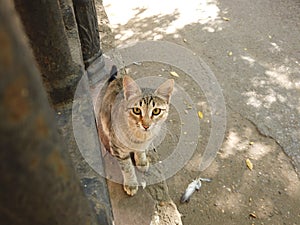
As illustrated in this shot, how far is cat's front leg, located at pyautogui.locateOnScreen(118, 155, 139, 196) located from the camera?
7.54 ft

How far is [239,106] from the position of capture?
396cm

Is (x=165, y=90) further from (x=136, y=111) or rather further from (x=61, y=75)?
(x=61, y=75)

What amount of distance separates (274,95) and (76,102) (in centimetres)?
298

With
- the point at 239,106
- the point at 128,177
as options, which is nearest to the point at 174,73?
the point at 239,106

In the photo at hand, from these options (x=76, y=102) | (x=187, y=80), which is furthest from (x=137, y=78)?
(x=76, y=102)

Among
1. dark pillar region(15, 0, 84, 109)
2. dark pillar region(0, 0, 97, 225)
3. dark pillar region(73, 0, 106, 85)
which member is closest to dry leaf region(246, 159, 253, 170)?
dark pillar region(73, 0, 106, 85)

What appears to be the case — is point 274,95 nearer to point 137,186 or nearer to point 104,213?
point 137,186

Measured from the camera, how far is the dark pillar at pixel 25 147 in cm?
29

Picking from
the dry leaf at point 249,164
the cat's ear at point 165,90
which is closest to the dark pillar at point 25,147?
the cat's ear at point 165,90

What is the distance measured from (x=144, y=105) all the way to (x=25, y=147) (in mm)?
2113

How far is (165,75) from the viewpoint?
4492mm

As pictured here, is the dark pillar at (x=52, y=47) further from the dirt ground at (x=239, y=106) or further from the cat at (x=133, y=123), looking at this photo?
the dirt ground at (x=239, y=106)

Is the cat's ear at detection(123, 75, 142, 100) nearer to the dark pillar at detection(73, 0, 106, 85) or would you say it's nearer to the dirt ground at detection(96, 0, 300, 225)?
the dark pillar at detection(73, 0, 106, 85)

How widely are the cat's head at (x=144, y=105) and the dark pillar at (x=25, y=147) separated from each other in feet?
6.55
